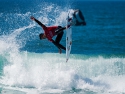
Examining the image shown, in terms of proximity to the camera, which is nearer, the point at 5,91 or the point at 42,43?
the point at 5,91

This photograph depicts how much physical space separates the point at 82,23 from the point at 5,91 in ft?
18.4

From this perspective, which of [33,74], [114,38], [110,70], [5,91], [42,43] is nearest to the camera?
[5,91]

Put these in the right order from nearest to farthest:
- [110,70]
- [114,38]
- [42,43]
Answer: [110,70], [42,43], [114,38]

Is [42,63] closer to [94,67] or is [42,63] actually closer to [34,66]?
[34,66]

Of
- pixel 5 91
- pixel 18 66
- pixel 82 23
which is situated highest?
pixel 82 23

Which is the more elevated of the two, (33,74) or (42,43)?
(42,43)

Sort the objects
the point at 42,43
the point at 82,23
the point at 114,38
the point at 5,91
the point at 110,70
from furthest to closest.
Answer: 1. the point at 114,38
2. the point at 42,43
3. the point at 110,70
4. the point at 5,91
5. the point at 82,23

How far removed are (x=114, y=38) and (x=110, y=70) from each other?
62.2 feet

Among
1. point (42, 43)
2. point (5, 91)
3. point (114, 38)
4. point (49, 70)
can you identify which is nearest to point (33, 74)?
point (49, 70)

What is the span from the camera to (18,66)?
20.3 metres

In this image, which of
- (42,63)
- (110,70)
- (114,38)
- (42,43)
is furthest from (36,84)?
(114,38)

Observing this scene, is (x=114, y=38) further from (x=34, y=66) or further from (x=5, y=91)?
(x=5, y=91)

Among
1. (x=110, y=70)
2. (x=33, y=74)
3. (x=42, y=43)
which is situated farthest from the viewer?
(x=42, y=43)

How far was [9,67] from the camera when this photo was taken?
67.1 ft
